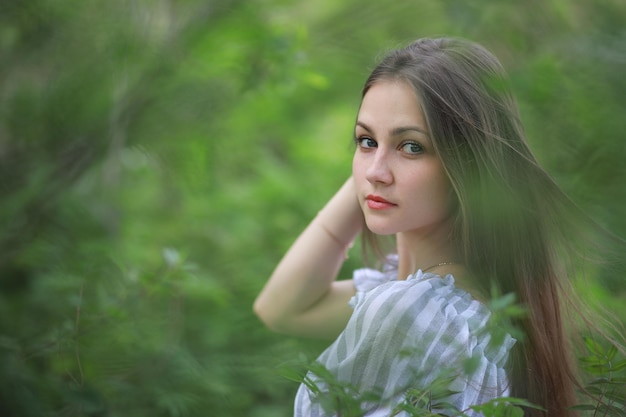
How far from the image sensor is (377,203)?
155cm

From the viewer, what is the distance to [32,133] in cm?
288

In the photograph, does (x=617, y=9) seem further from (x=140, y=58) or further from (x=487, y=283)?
(x=140, y=58)

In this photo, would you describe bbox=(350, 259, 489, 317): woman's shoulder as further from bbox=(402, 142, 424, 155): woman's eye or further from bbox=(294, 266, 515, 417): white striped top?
bbox=(402, 142, 424, 155): woman's eye

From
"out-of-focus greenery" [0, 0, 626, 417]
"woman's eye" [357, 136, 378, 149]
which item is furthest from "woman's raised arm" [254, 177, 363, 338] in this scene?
"woman's eye" [357, 136, 378, 149]

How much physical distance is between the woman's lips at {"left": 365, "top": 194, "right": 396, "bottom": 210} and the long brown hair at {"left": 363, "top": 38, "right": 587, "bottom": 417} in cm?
14

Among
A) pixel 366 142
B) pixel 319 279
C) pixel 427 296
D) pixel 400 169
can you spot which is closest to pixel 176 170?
pixel 319 279

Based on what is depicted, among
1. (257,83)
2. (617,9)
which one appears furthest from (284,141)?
(617,9)

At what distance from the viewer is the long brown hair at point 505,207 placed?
1.49 m

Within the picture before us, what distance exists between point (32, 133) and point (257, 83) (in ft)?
3.03

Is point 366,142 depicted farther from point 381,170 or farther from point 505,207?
point 505,207

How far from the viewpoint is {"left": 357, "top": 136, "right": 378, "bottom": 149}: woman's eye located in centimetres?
159

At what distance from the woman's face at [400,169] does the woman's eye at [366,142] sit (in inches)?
0.6

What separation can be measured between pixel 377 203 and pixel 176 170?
1.77 metres

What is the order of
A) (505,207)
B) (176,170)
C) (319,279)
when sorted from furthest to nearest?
(176,170) < (319,279) < (505,207)
